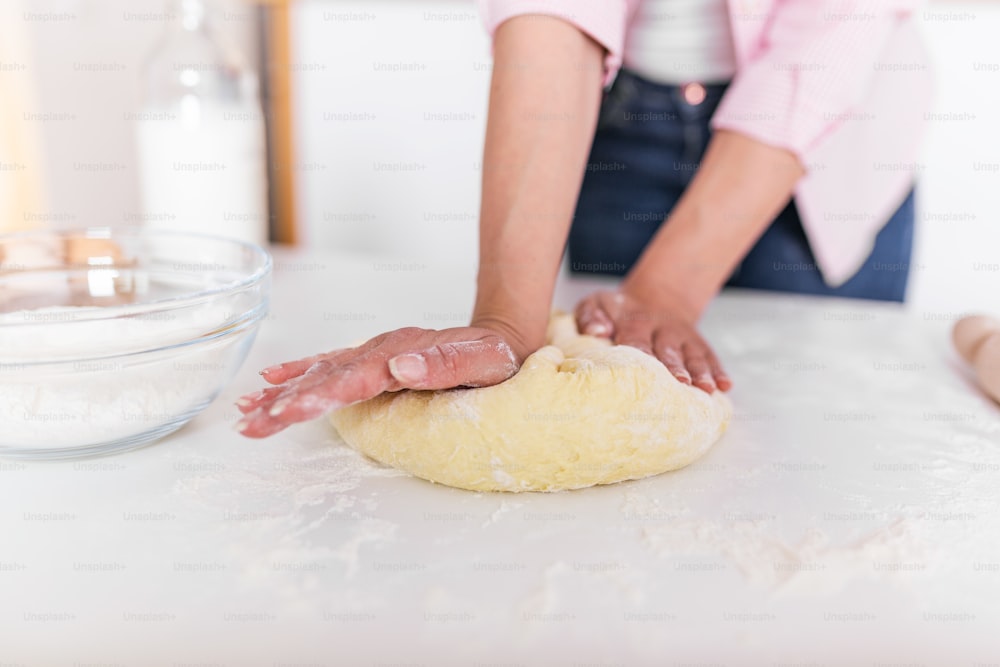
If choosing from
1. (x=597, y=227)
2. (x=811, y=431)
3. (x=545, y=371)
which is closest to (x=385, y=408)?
(x=545, y=371)

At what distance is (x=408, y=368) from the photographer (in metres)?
0.63

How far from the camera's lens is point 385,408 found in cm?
69

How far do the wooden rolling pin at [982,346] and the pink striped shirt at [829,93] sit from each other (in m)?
0.26

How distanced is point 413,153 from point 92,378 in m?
2.03

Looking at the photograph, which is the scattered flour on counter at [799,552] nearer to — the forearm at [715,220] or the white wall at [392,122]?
the forearm at [715,220]

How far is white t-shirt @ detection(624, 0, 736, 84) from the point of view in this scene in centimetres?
117

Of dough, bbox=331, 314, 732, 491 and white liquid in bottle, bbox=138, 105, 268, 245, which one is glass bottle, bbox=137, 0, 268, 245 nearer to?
white liquid in bottle, bbox=138, 105, 268, 245

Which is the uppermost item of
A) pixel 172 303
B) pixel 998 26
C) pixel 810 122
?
pixel 998 26

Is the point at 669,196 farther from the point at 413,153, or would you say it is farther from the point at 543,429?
the point at 413,153

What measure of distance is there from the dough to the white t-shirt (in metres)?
0.67

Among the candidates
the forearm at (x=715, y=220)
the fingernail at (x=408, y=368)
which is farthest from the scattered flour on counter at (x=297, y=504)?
the forearm at (x=715, y=220)

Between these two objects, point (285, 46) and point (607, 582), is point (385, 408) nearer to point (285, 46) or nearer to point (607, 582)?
point (607, 582)

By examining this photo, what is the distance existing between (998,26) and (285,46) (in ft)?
6.48

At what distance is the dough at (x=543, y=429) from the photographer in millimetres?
652
